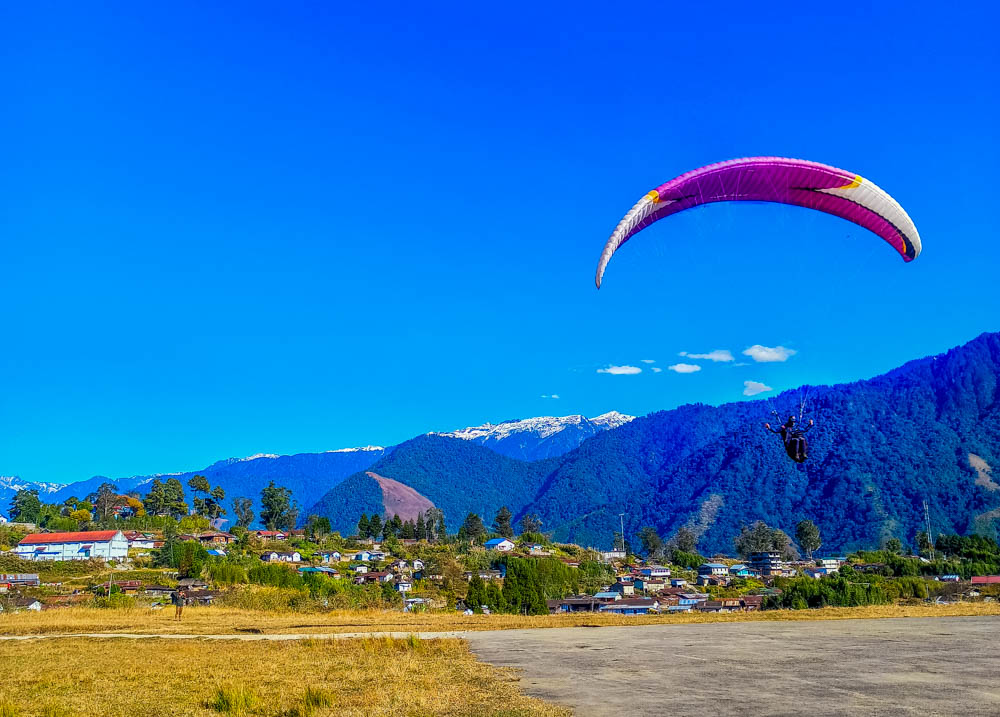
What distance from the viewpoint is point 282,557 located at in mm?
89688

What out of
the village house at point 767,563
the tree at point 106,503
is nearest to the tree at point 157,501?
the tree at point 106,503

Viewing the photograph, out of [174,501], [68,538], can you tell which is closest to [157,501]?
[174,501]

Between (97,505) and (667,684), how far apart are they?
133 metres

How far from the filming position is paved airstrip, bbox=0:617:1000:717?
9.65 m

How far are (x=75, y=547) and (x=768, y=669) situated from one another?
292 feet

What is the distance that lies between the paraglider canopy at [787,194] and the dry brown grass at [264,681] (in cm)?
1200

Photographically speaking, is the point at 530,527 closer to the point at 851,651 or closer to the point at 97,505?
the point at 97,505

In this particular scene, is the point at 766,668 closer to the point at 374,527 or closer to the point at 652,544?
the point at 374,527

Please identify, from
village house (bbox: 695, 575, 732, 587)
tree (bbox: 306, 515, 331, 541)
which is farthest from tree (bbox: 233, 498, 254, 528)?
village house (bbox: 695, 575, 732, 587)

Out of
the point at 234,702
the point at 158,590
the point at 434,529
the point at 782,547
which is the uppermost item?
the point at 234,702

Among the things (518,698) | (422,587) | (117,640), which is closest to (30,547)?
(422,587)

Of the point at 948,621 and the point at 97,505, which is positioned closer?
the point at 948,621

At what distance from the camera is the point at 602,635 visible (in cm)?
2294

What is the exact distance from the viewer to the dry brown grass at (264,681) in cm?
1055
